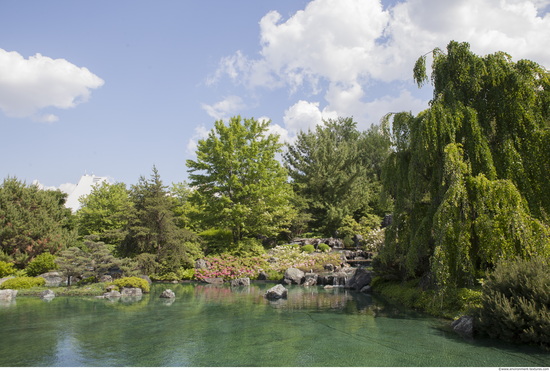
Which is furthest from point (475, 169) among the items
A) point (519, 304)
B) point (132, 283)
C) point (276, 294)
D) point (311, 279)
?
point (132, 283)

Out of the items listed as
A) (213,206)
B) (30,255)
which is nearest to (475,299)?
(213,206)

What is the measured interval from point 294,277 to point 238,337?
472 inches

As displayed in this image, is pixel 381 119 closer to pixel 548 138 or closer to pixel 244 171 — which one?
pixel 548 138

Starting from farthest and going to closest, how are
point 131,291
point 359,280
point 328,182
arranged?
1. point 328,182
2. point 359,280
3. point 131,291

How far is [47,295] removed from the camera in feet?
48.3

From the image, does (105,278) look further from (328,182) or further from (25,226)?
(328,182)

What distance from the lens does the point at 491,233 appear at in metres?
8.73

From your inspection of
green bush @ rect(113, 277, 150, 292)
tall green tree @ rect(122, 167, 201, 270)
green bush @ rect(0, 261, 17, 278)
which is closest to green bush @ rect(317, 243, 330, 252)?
tall green tree @ rect(122, 167, 201, 270)

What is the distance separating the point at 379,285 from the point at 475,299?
22.2 ft

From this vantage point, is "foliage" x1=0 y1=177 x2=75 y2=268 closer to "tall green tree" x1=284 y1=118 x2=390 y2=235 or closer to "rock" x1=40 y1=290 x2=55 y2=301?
"rock" x1=40 y1=290 x2=55 y2=301

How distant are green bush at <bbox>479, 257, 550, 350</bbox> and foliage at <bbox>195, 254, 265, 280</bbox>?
15.8 m

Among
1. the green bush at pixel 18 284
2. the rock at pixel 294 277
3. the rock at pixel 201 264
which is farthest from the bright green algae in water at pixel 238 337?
the rock at pixel 201 264

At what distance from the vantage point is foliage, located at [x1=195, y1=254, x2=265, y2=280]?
2153 centimetres

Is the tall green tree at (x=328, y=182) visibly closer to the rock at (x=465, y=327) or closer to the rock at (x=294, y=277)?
the rock at (x=294, y=277)
